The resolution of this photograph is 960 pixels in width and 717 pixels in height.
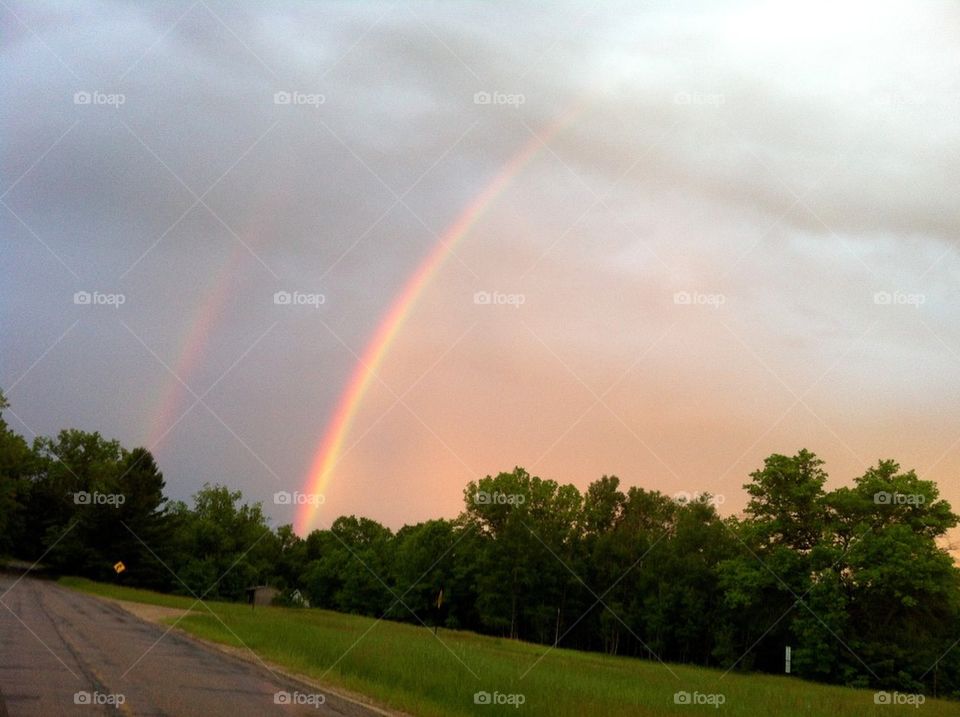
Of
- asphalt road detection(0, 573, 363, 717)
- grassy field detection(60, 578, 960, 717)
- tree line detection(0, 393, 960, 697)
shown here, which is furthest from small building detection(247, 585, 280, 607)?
asphalt road detection(0, 573, 363, 717)

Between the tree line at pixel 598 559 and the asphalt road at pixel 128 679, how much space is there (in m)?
9.90

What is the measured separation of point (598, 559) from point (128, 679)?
78.1m

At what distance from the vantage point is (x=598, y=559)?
9244cm

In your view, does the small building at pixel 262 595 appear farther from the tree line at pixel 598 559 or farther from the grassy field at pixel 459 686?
the grassy field at pixel 459 686

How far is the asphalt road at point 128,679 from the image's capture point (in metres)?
14.3

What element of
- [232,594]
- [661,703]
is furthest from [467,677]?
[232,594]

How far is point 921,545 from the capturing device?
189ft

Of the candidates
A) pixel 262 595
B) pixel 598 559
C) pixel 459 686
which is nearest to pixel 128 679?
pixel 459 686

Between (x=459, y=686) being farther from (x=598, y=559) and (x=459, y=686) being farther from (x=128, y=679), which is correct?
(x=598, y=559)

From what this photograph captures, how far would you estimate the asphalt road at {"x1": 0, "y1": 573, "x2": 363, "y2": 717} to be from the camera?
47.0 ft

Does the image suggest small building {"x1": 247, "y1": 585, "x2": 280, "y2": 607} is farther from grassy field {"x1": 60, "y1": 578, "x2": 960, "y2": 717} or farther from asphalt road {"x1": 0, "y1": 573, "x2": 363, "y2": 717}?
asphalt road {"x1": 0, "y1": 573, "x2": 363, "y2": 717}

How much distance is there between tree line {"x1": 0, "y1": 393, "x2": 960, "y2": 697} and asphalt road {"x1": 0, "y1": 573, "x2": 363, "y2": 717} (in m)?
9.90

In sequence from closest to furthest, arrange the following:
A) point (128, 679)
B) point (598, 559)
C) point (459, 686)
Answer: point (128, 679) → point (459, 686) → point (598, 559)

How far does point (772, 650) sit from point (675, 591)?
14.4m
